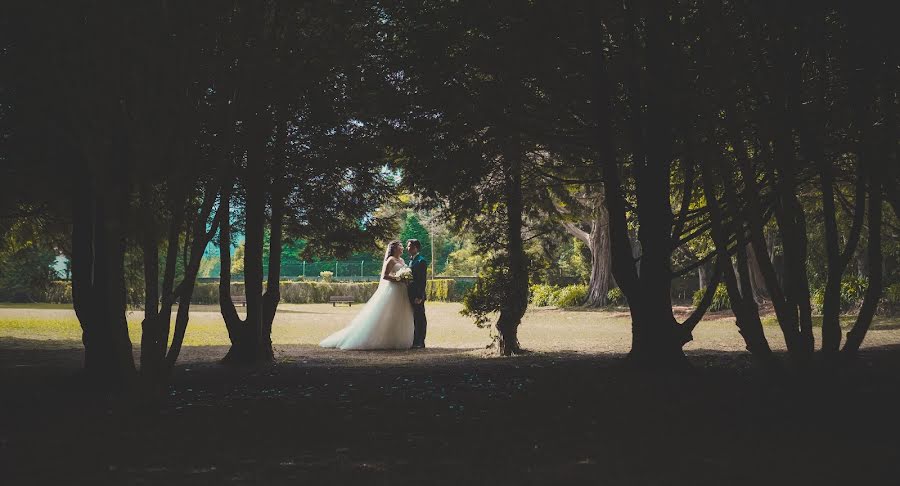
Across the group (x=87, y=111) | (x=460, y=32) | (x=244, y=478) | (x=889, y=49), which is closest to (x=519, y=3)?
(x=460, y=32)

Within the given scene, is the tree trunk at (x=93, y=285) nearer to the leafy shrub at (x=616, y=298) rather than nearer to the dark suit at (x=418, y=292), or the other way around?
the dark suit at (x=418, y=292)

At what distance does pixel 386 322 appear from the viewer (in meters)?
18.5

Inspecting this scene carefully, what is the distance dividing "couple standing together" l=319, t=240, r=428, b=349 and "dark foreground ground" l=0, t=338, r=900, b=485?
7.76 m

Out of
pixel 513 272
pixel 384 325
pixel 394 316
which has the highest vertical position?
pixel 513 272

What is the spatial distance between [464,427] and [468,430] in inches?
5.8

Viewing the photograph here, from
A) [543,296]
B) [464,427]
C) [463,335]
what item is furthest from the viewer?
[543,296]

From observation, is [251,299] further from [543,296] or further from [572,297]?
[543,296]

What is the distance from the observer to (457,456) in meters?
5.62

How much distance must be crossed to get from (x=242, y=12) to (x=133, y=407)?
12.7 feet

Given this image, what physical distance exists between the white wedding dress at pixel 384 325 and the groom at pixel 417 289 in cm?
22

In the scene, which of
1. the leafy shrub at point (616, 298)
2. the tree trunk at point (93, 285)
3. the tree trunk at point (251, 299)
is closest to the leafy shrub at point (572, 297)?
the leafy shrub at point (616, 298)

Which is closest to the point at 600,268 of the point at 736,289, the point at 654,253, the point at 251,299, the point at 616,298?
the point at 616,298

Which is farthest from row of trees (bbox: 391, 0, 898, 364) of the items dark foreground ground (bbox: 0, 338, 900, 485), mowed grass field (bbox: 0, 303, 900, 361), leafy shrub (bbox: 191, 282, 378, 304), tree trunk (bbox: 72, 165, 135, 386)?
leafy shrub (bbox: 191, 282, 378, 304)

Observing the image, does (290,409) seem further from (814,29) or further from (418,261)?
(418,261)
